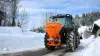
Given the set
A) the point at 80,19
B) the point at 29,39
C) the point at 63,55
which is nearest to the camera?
the point at 63,55

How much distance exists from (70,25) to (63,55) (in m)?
4.94

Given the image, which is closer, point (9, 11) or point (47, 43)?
point (47, 43)

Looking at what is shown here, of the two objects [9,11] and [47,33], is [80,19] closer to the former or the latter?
[9,11]

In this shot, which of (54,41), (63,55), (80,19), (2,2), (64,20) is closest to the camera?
(63,55)

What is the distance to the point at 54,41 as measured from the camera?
19547 mm

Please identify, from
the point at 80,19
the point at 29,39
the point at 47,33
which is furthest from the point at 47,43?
the point at 80,19

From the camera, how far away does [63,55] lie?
17.1 meters

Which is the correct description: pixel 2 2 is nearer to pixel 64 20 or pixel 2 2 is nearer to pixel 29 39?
pixel 29 39

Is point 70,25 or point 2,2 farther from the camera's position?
point 2,2

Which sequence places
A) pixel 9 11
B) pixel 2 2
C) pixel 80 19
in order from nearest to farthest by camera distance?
1. pixel 2 2
2. pixel 9 11
3. pixel 80 19

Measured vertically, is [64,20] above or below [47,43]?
above

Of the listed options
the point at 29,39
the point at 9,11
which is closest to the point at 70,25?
the point at 29,39

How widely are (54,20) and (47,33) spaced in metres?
1.70

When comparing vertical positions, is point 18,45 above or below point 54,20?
below
